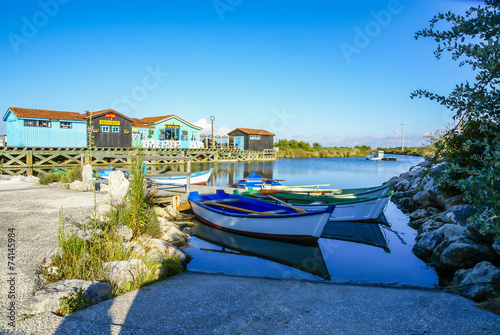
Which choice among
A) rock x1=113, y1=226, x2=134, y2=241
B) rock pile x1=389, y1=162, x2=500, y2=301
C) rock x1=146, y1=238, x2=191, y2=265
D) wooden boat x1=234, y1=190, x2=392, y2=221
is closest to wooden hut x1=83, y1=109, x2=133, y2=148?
wooden boat x1=234, y1=190, x2=392, y2=221

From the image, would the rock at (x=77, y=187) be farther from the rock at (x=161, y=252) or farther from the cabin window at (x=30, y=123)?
the cabin window at (x=30, y=123)

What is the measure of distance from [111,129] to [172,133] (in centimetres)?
896

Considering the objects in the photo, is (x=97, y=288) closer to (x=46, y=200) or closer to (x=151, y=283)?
(x=151, y=283)

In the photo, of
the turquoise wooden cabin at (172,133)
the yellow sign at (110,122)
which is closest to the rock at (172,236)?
the yellow sign at (110,122)

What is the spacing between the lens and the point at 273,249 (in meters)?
9.19

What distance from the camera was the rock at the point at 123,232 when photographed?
641 cm

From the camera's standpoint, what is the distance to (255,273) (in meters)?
7.21

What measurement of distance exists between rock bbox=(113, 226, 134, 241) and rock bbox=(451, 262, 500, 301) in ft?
19.7

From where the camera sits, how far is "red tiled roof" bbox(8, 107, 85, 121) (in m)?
31.2

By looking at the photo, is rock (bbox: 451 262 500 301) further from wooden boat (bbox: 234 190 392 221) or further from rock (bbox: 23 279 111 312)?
wooden boat (bbox: 234 190 392 221)

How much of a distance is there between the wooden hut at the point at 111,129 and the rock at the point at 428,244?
34.1 m

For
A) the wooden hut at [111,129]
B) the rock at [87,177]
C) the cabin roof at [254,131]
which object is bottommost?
the rock at [87,177]

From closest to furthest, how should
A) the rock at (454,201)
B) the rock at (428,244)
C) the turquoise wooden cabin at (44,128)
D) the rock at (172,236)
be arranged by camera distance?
the rock at (428,244) → the rock at (172,236) → the rock at (454,201) → the turquoise wooden cabin at (44,128)

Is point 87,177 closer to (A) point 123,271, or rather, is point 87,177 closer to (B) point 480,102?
(A) point 123,271
